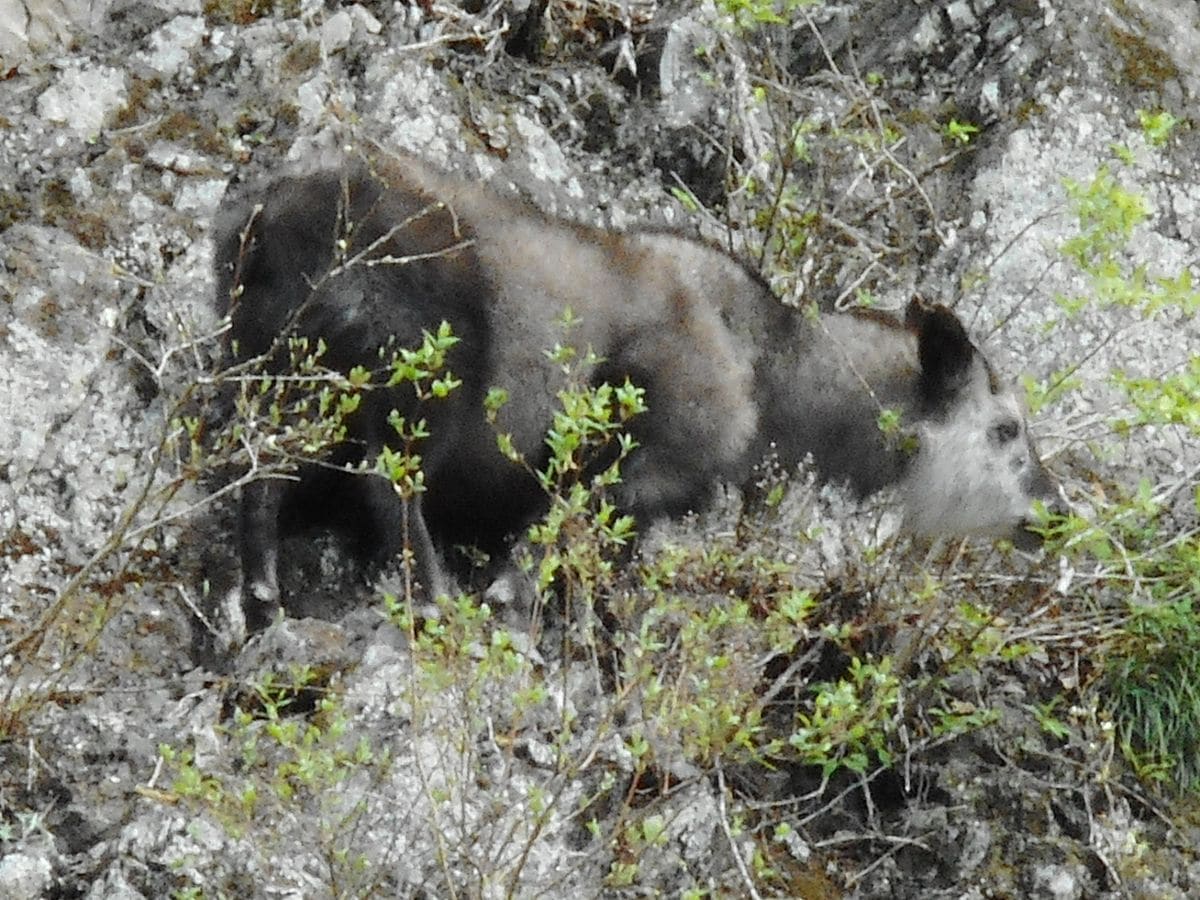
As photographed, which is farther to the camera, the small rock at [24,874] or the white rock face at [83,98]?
the white rock face at [83,98]

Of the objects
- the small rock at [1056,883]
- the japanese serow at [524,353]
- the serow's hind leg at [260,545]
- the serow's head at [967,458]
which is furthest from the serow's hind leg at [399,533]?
the small rock at [1056,883]

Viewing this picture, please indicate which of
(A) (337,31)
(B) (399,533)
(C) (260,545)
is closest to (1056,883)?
(B) (399,533)

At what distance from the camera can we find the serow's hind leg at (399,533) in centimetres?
532

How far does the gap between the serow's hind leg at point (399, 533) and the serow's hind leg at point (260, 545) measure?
29cm

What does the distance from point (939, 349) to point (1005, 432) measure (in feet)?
1.39

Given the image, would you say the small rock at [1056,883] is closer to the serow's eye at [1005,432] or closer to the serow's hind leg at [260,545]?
the serow's eye at [1005,432]

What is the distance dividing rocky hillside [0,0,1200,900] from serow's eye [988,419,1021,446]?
16 centimetres

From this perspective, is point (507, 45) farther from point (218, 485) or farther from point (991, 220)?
point (218, 485)

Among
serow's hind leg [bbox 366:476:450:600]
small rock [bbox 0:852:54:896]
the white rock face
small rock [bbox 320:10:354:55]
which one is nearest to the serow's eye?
serow's hind leg [bbox 366:476:450:600]

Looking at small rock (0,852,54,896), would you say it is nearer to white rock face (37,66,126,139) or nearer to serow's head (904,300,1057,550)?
white rock face (37,66,126,139)

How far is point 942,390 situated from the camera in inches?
237

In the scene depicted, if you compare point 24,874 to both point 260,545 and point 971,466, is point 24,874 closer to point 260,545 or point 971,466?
point 260,545

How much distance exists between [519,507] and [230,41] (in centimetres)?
226

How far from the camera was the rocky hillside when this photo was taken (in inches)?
167
